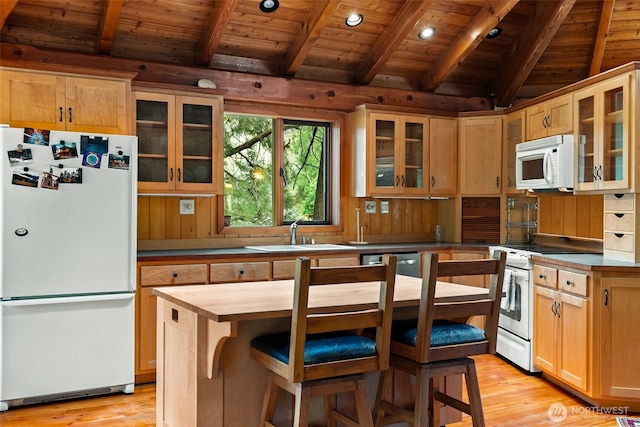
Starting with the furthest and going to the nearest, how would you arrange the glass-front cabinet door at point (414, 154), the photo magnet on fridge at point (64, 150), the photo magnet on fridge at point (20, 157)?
1. the glass-front cabinet door at point (414, 154)
2. the photo magnet on fridge at point (64, 150)
3. the photo magnet on fridge at point (20, 157)

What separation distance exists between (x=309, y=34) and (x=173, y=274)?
217 centimetres

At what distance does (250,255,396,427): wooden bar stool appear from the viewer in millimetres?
2098

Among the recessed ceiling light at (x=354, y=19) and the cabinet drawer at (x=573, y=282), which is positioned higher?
the recessed ceiling light at (x=354, y=19)

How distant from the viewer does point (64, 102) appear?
12.5 feet

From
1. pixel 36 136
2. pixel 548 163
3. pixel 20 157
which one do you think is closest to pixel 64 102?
pixel 36 136

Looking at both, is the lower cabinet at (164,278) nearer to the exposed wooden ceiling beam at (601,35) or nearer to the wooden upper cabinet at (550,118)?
the wooden upper cabinet at (550,118)

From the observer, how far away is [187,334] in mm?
2477

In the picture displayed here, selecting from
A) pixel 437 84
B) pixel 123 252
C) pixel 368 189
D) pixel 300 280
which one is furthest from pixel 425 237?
pixel 300 280

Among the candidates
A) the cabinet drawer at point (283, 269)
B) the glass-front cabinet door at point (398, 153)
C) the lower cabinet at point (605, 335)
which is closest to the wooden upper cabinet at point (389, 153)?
the glass-front cabinet door at point (398, 153)

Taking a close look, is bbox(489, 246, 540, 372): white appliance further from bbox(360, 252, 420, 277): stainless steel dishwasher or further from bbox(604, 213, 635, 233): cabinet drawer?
bbox(360, 252, 420, 277): stainless steel dishwasher

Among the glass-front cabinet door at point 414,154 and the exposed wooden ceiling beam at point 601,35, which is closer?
the exposed wooden ceiling beam at point 601,35

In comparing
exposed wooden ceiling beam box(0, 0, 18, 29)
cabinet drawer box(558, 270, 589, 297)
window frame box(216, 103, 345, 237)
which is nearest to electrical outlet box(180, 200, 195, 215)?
window frame box(216, 103, 345, 237)

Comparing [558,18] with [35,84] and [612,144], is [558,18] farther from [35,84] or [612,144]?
[35,84]

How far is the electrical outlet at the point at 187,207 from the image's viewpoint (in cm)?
462
